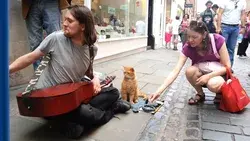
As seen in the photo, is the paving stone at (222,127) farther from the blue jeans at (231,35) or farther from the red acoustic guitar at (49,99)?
the blue jeans at (231,35)

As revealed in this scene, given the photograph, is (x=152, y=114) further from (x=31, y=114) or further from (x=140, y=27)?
(x=140, y=27)

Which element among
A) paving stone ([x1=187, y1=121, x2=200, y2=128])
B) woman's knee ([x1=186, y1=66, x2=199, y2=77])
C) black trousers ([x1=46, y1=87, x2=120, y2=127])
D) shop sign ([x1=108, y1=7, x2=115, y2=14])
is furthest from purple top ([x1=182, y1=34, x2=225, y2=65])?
shop sign ([x1=108, y1=7, x2=115, y2=14])

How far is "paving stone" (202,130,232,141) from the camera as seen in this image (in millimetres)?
2732

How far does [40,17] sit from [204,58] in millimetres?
2134

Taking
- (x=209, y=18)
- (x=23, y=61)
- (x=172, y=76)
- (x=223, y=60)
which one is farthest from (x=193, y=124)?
(x=209, y=18)

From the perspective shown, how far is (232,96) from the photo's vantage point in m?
3.39

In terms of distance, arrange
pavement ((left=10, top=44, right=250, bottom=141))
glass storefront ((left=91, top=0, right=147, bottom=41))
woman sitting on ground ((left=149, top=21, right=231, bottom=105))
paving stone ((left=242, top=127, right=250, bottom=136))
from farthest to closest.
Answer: glass storefront ((left=91, top=0, right=147, bottom=41)) < woman sitting on ground ((left=149, top=21, right=231, bottom=105)) < paving stone ((left=242, top=127, right=250, bottom=136)) < pavement ((left=10, top=44, right=250, bottom=141))

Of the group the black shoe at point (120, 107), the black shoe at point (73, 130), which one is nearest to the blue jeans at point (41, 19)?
the black shoe at point (120, 107)

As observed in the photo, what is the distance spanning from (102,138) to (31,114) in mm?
691

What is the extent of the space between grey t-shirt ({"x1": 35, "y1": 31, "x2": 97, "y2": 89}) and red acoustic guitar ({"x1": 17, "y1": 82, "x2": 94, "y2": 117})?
0.63 feet

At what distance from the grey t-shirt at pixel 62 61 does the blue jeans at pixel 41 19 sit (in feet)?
3.51

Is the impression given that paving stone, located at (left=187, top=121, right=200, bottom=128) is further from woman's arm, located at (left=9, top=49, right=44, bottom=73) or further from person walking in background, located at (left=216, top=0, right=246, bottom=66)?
person walking in background, located at (left=216, top=0, right=246, bottom=66)

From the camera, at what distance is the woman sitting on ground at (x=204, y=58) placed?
10.9ft

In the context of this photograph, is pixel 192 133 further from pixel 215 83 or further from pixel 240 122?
pixel 215 83
